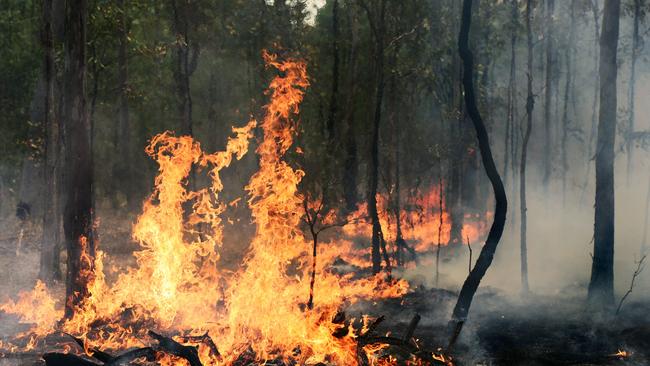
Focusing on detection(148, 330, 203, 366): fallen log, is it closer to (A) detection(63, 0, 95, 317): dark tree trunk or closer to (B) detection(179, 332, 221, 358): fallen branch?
(B) detection(179, 332, 221, 358): fallen branch

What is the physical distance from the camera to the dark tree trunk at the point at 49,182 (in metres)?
17.2

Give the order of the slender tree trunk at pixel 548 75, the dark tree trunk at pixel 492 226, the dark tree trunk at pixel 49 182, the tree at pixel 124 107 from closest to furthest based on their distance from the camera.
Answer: the dark tree trunk at pixel 492 226, the dark tree trunk at pixel 49 182, the tree at pixel 124 107, the slender tree trunk at pixel 548 75

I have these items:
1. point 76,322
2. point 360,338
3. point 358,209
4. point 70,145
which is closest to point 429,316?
point 360,338

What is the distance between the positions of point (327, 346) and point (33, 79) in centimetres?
2204

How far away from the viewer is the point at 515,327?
15.2 meters

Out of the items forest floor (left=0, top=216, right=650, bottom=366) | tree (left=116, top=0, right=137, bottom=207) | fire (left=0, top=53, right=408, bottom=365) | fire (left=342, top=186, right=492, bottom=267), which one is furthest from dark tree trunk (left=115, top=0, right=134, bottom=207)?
fire (left=342, top=186, right=492, bottom=267)

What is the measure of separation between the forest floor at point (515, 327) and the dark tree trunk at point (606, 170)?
3.08 ft

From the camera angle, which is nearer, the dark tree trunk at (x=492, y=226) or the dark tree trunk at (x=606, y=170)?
the dark tree trunk at (x=492, y=226)

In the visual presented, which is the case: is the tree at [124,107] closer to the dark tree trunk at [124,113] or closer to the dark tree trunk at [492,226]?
the dark tree trunk at [124,113]

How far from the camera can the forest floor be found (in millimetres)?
12875

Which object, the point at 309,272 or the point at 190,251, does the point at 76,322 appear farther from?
the point at 309,272

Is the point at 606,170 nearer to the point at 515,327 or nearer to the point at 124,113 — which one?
the point at 515,327

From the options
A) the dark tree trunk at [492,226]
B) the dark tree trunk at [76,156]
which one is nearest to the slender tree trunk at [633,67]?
the dark tree trunk at [492,226]

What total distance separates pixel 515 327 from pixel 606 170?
4844 millimetres
